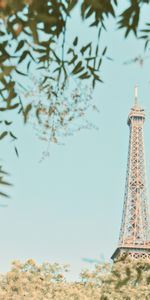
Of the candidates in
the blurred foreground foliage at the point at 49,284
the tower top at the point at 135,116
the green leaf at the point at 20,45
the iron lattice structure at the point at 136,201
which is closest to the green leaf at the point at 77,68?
the green leaf at the point at 20,45

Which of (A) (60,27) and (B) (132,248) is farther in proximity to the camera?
(B) (132,248)

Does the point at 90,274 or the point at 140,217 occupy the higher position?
the point at 140,217

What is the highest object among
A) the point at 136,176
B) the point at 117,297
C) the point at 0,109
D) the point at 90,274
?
the point at 136,176

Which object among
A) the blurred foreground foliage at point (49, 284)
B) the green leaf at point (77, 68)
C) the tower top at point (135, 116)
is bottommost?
the green leaf at point (77, 68)

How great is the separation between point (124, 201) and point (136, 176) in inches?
152

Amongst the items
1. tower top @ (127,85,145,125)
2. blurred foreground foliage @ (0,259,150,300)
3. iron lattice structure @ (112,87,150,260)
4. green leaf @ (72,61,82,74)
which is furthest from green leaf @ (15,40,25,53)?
tower top @ (127,85,145,125)

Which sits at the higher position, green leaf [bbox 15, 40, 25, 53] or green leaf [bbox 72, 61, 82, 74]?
green leaf [bbox 72, 61, 82, 74]

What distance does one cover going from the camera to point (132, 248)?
66.1 meters

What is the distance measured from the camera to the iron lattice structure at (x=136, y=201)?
66125 millimetres

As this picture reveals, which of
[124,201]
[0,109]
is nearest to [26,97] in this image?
[0,109]

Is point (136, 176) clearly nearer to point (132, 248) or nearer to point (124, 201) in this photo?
point (124, 201)

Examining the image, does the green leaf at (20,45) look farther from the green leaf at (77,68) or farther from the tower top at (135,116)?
the tower top at (135,116)

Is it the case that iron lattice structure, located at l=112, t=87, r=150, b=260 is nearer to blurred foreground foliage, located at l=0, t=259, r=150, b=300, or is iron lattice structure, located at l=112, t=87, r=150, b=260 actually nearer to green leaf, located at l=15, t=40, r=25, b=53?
blurred foreground foliage, located at l=0, t=259, r=150, b=300

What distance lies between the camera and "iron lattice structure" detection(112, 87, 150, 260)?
217 ft
